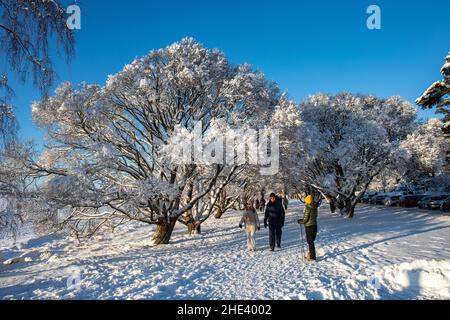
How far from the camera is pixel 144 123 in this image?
13789 mm

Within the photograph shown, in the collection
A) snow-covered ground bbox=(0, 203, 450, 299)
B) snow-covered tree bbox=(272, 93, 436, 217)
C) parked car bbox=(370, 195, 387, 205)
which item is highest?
snow-covered tree bbox=(272, 93, 436, 217)

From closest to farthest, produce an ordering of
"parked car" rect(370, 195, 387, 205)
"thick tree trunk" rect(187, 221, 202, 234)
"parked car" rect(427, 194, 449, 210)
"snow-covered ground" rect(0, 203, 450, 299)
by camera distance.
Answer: "snow-covered ground" rect(0, 203, 450, 299), "thick tree trunk" rect(187, 221, 202, 234), "parked car" rect(427, 194, 449, 210), "parked car" rect(370, 195, 387, 205)

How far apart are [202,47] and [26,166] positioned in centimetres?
938

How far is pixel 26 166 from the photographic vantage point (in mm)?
10227

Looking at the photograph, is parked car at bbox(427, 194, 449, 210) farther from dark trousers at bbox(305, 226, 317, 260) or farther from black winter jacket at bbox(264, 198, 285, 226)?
dark trousers at bbox(305, 226, 317, 260)

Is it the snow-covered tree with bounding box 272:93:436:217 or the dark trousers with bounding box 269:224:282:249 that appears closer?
the dark trousers with bounding box 269:224:282:249

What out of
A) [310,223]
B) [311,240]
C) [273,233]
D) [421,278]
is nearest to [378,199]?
[273,233]

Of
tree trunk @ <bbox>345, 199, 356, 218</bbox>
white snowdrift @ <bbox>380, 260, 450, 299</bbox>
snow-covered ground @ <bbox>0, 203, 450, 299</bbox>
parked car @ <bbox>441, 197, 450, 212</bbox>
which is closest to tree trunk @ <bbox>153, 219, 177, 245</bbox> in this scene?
snow-covered ground @ <bbox>0, 203, 450, 299</bbox>

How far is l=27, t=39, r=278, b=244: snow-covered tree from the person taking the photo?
10.5 m

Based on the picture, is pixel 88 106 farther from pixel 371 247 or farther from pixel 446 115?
pixel 446 115

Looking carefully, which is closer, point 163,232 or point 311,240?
point 311,240

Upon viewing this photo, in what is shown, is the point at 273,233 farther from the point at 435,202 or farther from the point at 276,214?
the point at 435,202

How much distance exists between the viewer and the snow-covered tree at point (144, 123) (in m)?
10.5

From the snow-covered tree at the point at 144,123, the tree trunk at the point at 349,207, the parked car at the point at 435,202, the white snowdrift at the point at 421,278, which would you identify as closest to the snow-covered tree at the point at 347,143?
the tree trunk at the point at 349,207
